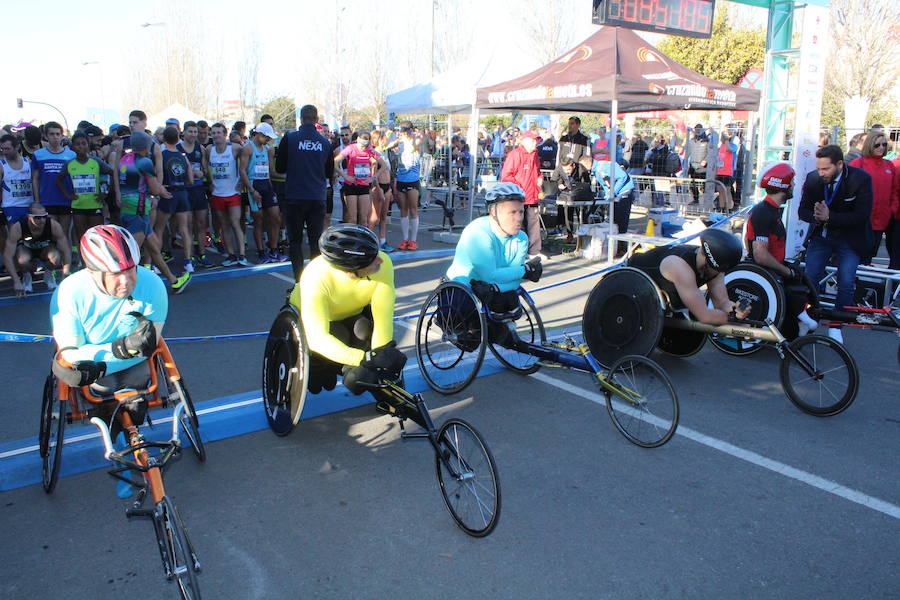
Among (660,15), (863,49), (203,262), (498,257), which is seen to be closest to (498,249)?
(498,257)

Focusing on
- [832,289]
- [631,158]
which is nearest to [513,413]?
[832,289]

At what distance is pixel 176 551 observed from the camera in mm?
2627

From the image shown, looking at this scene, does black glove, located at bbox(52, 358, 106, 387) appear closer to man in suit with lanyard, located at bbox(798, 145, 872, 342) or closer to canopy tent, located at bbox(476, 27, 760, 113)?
man in suit with lanyard, located at bbox(798, 145, 872, 342)

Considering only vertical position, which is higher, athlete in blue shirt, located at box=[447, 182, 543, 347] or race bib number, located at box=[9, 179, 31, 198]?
race bib number, located at box=[9, 179, 31, 198]

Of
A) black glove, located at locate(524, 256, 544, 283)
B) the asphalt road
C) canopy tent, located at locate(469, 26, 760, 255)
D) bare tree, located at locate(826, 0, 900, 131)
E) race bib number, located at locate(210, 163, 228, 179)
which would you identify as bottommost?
the asphalt road

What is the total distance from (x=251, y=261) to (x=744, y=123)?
2127 centimetres

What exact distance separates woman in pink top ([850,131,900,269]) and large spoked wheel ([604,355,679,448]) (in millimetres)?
4728

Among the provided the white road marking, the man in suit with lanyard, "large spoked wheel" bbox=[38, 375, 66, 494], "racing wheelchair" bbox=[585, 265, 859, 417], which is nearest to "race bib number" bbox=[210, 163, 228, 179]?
"racing wheelchair" bbox=[585, 265, 859, 417]

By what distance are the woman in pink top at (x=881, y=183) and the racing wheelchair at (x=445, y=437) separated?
633cm

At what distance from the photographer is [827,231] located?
6.80 meters

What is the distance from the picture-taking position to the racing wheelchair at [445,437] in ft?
10.6

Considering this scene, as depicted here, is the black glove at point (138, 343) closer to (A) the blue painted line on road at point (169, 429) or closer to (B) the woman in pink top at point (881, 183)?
(A) the blue painted line on road at point (169, 429)

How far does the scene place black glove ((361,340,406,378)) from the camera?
3.57 metres

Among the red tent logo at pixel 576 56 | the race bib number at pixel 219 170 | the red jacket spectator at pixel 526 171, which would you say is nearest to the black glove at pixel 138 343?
the race bib number at pixel 219 170
